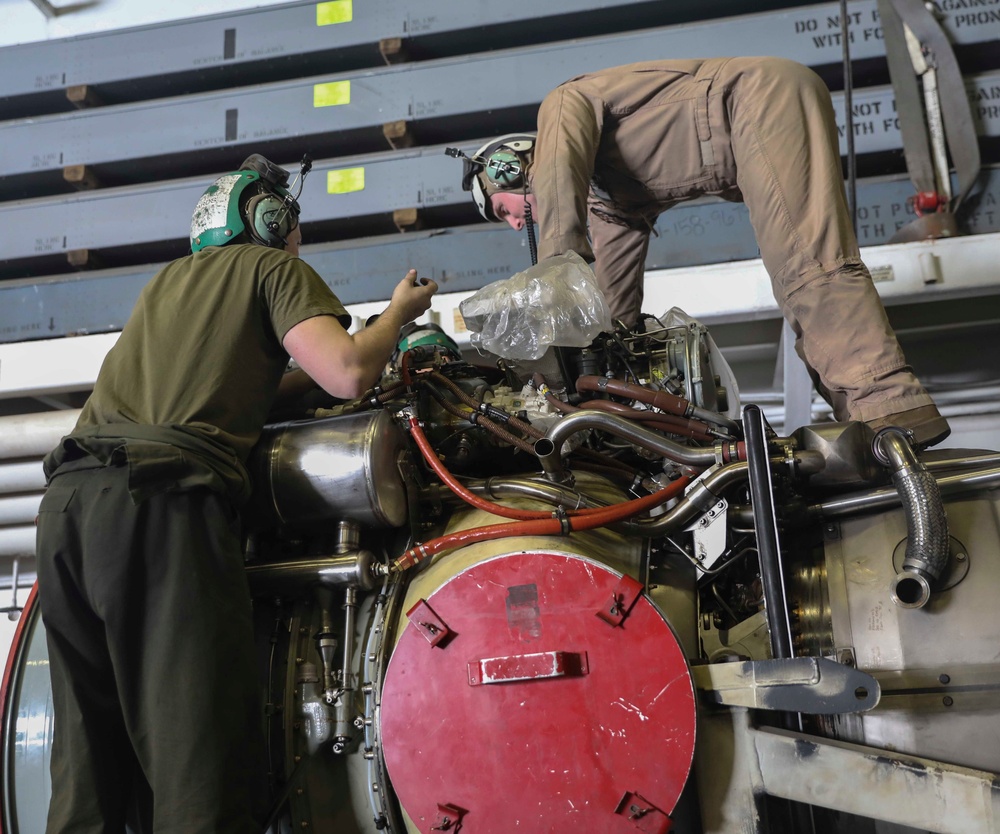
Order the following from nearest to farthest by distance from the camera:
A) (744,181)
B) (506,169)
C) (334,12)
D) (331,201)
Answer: (744,181) → (506,169) → (331,201) → (334,12)

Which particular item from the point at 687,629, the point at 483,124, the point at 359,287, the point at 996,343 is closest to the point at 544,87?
the point at 483,124

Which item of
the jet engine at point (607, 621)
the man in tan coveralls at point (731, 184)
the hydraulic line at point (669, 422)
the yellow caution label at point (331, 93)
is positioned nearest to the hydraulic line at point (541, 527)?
the jet engine at point (607, 621)

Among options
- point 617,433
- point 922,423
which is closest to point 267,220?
point 617,433

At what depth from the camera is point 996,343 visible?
407cm

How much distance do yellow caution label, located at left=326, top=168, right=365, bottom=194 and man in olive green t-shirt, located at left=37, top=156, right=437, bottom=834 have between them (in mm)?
2588

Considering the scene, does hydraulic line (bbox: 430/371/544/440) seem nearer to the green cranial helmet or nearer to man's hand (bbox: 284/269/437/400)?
man's hand (bbox: 284/269/437/400)

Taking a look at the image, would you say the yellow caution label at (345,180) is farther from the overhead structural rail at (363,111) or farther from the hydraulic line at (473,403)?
the hydraulic line at (473,403)

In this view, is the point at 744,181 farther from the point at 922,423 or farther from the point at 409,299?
the point at 409,299

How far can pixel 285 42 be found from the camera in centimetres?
481

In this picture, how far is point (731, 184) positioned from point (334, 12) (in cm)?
290

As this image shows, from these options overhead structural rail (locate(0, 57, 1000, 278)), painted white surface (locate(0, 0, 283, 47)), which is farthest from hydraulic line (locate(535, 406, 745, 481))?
painted white surface (locate(0, 0, 283, 47))

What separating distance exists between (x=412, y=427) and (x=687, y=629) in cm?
71

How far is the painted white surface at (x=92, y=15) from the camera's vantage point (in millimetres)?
5066

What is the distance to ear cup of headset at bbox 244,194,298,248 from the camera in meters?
2.25
